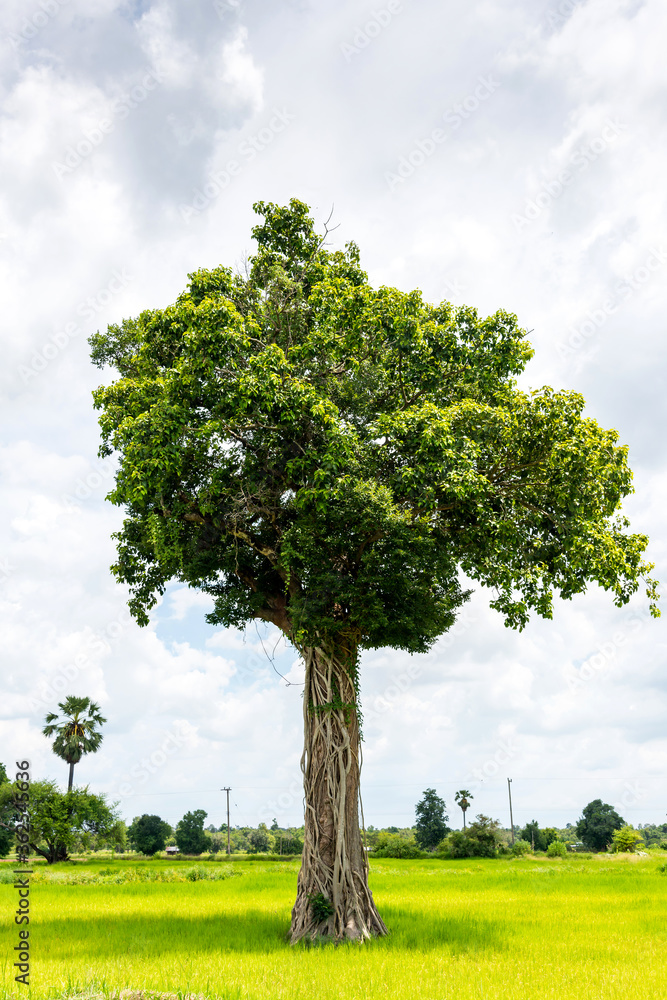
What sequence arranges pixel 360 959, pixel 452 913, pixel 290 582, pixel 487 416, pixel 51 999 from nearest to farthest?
pixel 51 999, pixel 360 959, pixel 487 416, pixel 290 582, pixel 452 913

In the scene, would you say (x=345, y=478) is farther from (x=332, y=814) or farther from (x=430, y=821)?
(x=430, y=821)

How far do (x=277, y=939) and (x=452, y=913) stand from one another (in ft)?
18.1

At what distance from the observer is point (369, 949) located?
11930 mm

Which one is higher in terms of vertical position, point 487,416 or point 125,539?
point 487,416

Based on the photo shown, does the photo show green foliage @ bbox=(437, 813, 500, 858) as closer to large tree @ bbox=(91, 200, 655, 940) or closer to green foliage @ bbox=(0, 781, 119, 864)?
green foliage @ bbox=(0, 781, 119, 864)

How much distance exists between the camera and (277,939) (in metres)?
13.1

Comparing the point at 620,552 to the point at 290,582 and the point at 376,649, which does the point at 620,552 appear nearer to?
the point at 376,649

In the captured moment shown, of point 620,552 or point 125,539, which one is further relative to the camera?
point 125,539

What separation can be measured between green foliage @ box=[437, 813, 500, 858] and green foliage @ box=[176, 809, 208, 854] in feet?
92.3

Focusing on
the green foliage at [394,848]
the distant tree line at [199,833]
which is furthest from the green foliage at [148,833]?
the green foliage at [394,848]

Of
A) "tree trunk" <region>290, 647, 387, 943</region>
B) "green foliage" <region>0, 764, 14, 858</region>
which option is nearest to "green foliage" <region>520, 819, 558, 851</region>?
"green foliage" <region>0, 764, 14, 858</region>

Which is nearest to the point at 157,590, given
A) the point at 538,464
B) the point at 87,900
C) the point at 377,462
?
the point at 377,462

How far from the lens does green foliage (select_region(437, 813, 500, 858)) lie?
51.8 meters

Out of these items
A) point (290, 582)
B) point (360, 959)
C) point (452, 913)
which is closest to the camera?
point (360, 959)
